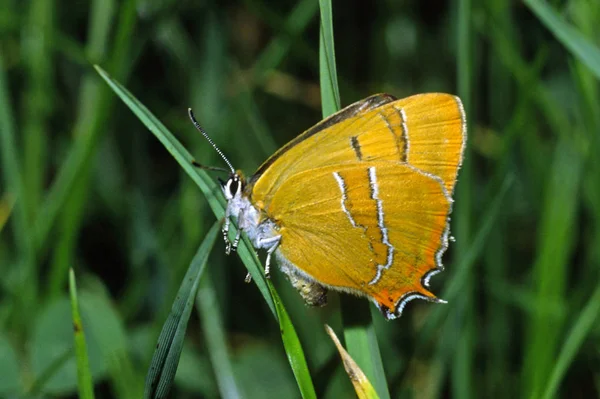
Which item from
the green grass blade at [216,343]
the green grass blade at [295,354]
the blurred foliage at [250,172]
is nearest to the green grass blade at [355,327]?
the green grass blade at [295,354]

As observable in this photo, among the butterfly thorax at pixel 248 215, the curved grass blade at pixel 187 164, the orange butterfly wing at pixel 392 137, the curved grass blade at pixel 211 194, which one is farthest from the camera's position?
the butterfly thorax at pixel 248 215

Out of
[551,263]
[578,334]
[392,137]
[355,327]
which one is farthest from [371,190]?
[551,263]

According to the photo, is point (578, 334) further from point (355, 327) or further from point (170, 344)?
point (170, 344)

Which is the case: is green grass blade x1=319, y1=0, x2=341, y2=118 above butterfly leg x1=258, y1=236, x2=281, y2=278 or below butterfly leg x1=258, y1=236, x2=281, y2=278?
above

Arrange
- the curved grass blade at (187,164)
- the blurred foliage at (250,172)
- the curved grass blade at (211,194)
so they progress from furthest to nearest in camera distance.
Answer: the blurred foliage at (250,172)
the curved grass blade at (187,164)
the curved grass blade at (211,194)

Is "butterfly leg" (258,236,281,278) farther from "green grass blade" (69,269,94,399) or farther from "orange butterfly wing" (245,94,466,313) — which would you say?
"green grass blade" (69,269,94,399)

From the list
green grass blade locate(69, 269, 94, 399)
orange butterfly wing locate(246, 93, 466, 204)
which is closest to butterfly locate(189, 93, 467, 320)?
orange butterfly wing locate(246, 93, 466, 204)

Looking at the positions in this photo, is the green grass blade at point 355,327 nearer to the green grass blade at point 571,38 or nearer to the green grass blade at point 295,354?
the green grass blade at point 295,354

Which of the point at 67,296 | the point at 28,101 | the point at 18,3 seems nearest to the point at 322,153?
the point at 67,296
